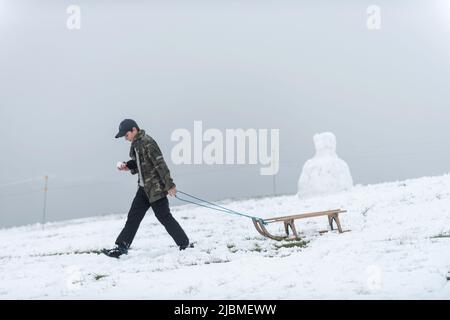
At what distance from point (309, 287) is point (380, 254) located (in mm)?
1763

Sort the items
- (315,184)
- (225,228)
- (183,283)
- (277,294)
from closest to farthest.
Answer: (277,294)
(183,283)
(225,228)
(315,184)

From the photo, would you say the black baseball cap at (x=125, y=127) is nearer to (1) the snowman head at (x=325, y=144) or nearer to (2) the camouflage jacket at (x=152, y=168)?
(2) the camouflage jacket at (x=152, y=168)

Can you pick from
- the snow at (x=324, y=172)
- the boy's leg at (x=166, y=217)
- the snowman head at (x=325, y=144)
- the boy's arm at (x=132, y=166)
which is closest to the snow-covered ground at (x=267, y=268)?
the boy's leg at (x=166, y=217)

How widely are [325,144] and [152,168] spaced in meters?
16.8

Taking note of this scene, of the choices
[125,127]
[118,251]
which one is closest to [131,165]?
[125,127]

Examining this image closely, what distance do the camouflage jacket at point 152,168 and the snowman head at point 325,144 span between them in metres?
16.6

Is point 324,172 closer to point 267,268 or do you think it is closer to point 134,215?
point 134,215

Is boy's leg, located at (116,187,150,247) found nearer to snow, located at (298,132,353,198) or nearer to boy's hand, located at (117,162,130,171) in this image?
boy's hand, located at (117,162,130,171)

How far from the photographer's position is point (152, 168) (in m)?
7.07
